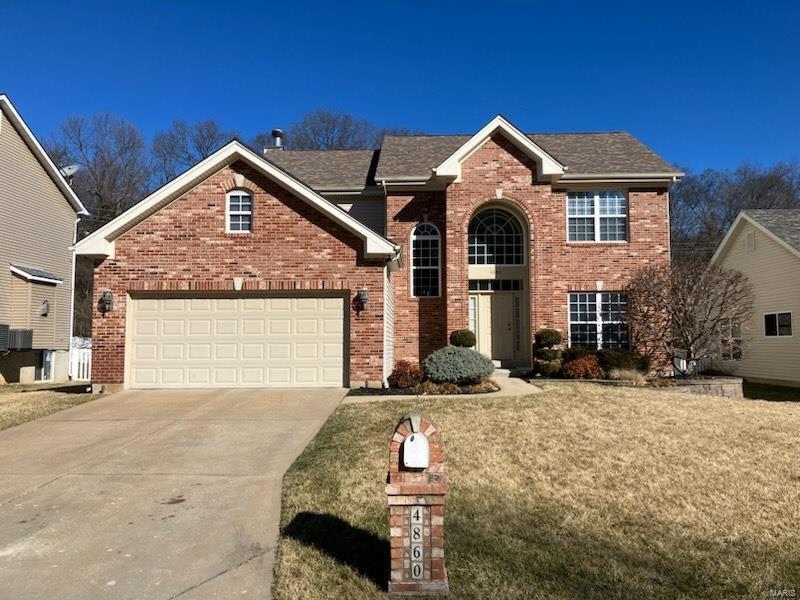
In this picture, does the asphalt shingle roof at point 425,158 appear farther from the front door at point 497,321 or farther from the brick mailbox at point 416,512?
the brick mailbox at point 416,512

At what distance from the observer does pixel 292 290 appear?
42.2 feet

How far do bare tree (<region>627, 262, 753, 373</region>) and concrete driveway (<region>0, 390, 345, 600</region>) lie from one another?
29.2 ft

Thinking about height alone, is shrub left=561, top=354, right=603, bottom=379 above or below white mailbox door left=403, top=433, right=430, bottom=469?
below

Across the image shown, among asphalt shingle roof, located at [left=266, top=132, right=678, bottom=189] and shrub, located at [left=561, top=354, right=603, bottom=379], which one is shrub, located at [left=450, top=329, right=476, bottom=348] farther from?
→ asphalt shingle roof, located at [left=266, top=132, right=678, bottom=189]

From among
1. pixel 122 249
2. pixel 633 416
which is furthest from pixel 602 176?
pixel 122 249

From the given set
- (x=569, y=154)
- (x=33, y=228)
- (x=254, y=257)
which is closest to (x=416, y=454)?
(x=254, y=257)

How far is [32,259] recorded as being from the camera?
19766mm

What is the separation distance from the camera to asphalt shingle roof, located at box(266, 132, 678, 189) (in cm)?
1727

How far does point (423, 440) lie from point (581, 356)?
1214 centimetres

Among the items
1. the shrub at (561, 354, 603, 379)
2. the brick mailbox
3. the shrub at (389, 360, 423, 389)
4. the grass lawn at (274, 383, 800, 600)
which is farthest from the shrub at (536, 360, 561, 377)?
the brick mailbox

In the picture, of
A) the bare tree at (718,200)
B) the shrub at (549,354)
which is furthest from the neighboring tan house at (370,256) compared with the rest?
the bare tree at (718,200)

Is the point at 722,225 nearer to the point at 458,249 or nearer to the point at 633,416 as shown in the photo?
the point at 458,249

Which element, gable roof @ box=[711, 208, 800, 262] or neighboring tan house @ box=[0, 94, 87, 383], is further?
neighboring tan house @ box=[0, 94, 87, 383]

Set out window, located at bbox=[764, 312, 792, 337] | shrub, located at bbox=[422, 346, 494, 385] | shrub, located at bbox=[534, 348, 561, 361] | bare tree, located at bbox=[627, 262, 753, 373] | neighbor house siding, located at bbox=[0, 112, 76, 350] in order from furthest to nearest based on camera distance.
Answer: neighbor house siding, located at bbox=[0, 112, 76, 350] → window, located at bbox=[764, 312, 792, 337] → shrub, located at bbox=[534, 348, 561, 361] → bare tree, located at bbox=[627, 262, 753, 373] → shrub, located at bbox=[422, 346, 494, 385]
